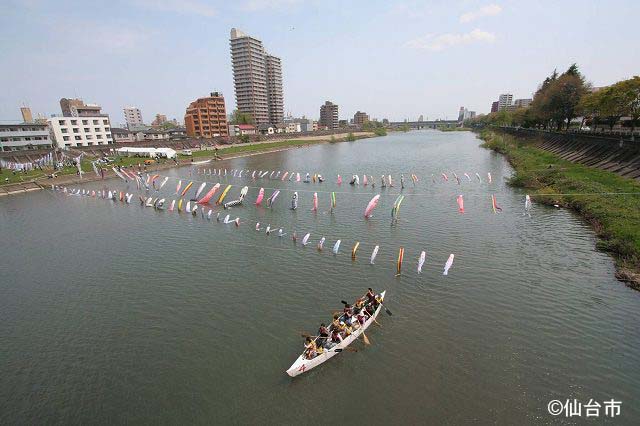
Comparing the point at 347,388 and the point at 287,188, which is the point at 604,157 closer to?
the point at 287,188

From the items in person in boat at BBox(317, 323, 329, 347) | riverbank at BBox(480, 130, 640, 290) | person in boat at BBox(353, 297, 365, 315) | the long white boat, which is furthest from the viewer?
riverbank at BBox(480, 130, 640, 290)

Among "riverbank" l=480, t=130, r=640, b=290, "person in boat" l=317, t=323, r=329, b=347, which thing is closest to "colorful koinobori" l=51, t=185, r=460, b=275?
"person in boat" l=317, t=323, r=329, b=347

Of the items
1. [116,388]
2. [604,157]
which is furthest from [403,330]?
[604,157]

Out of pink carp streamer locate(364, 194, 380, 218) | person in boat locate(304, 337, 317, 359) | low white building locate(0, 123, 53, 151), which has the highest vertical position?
low white building locate(0, 123, 53, 151)

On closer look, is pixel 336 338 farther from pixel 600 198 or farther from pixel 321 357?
pixel 600 198

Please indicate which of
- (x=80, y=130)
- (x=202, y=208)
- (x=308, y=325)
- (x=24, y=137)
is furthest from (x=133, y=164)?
(x=308, y=325)

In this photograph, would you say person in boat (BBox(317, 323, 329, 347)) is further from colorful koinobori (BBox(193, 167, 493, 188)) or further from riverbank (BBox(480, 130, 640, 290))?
colorful koinobori (BBox(193, 167, 493, 188))
